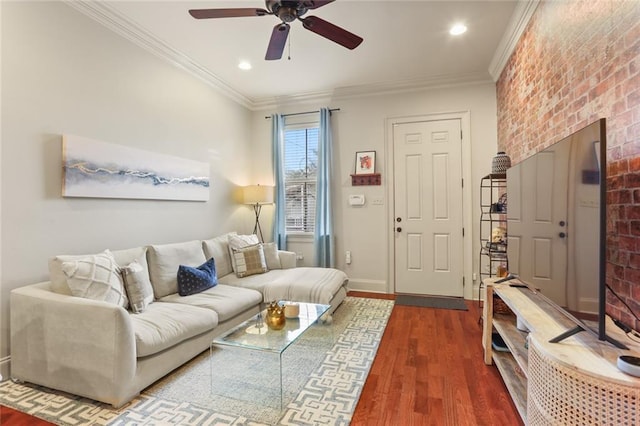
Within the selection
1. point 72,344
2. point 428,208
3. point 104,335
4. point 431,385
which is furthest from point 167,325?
point 428,208

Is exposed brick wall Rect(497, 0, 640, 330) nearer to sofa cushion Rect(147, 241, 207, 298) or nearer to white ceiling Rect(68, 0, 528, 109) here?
white ceiling Rect(68, 0, 528, 109)

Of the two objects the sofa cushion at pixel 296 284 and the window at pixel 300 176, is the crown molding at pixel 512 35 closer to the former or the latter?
the window at pixel 300 176

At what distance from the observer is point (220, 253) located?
3635mm

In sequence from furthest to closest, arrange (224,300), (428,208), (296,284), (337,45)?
(428,208) → (337,45) → (296,284) → (224,300)

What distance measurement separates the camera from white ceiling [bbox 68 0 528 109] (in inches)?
106

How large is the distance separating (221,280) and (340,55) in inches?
111

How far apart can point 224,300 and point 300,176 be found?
2.56 meters

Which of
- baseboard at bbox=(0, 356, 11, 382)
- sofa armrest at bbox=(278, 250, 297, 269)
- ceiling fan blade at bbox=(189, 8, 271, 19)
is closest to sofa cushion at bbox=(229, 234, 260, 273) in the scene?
Result: sofa armrest at bbox=(278, 250, 297, 269)

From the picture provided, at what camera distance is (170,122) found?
3471mm

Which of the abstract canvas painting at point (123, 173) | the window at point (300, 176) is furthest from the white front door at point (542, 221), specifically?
the abstract canvas painting at point (123, 173)

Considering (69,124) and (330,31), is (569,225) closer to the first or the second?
(330,31)

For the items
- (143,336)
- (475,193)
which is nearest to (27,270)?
(143,336)

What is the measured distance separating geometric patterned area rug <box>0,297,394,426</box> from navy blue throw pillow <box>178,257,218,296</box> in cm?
61

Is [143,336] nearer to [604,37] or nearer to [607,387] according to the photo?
[607,387]
